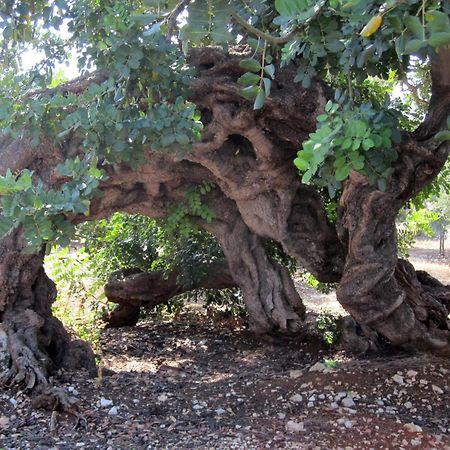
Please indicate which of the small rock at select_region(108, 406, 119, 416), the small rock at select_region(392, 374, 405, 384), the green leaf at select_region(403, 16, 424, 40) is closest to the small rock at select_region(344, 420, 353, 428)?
the small rock at select_region(392, 374, 405, 384)

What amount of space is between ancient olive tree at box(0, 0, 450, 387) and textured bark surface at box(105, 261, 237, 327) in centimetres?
77

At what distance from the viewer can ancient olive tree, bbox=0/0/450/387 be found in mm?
2492

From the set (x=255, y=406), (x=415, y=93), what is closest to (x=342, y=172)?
(x=255, y=406)

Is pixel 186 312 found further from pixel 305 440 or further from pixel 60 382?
pixel 305 440

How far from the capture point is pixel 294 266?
6355mm

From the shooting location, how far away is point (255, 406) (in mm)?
3971

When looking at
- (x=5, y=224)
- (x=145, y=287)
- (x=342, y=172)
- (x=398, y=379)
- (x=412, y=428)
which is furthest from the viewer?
(x=145, y=287)

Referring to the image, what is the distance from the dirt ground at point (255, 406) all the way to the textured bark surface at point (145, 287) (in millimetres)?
1200

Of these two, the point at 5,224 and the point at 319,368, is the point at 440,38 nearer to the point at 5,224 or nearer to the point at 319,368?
the point at 5,224

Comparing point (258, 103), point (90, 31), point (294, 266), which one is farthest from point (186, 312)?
point (258, 103)

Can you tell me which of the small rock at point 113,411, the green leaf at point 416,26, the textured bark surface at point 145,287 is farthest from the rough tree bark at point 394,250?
the textured bark surface at point 145,287

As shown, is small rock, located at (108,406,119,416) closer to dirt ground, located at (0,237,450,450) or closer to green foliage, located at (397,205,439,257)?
dirt ground, located at (0,237,450,450)

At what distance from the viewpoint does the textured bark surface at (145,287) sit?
21.0 ft

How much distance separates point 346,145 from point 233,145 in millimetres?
2268
